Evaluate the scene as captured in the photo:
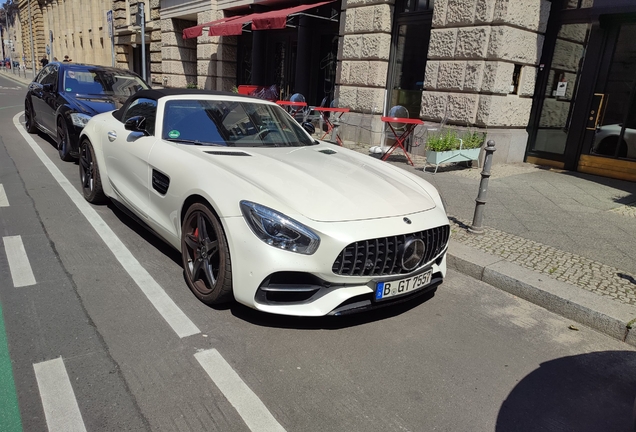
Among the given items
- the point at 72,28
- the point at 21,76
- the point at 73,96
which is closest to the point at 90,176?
the point at 73,96

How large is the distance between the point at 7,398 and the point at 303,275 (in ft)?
5.49

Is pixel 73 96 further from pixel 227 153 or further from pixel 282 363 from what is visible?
pixel 282 363

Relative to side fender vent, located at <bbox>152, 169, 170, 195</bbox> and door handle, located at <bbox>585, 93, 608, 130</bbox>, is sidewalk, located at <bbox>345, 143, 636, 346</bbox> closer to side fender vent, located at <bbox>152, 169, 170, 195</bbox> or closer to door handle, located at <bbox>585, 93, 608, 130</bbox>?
door handle, located at <bbox>585, 93, 608, 130</bbox>

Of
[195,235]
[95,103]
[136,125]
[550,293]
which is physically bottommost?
[550,293]

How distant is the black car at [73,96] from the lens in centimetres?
746

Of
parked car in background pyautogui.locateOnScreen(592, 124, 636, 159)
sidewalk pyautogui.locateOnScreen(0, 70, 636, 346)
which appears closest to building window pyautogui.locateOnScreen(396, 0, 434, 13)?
sidewalk pyautogui.locateOnScreen(0, 70, 636, 346)

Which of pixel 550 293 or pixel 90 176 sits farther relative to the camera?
pixel 90 176

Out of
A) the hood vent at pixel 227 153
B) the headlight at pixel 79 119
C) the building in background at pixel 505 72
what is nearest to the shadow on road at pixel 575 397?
the hood vent at pixel 227 153

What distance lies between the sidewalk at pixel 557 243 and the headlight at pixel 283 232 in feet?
7.26

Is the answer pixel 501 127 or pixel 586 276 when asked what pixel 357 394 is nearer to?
pixel 586 276

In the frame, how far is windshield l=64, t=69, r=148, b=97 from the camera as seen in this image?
27.6 feet

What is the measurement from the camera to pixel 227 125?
4.30m

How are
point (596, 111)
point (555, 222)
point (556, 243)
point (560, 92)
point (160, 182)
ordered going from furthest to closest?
point (560, 92)
point (596, 111)
point (555, 222)
point (556, 243)
point (160, 182)

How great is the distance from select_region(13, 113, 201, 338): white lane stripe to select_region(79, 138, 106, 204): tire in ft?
0.43
